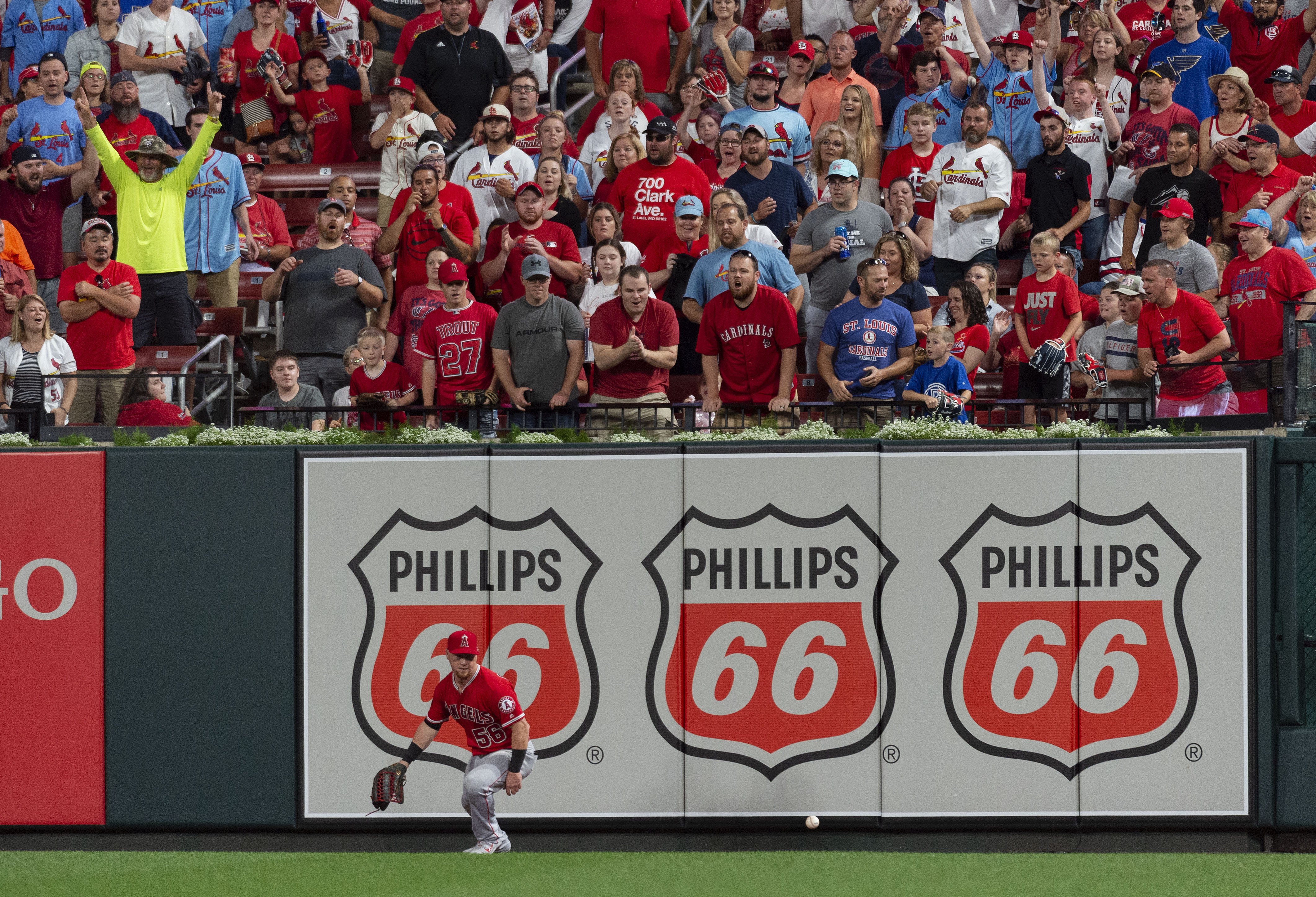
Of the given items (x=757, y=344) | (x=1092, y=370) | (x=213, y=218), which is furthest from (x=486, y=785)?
(x=213, y=218)

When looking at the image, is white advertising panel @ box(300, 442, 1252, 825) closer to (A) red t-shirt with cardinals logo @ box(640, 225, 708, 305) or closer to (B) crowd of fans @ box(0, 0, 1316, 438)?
(B) crowd of fans @ box(0, 0, 1316, 438)

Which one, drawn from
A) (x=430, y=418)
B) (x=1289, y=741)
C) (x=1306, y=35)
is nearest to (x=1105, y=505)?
(x=1289, y=741)

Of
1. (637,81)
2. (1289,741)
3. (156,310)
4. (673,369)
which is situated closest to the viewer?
(1289,741)

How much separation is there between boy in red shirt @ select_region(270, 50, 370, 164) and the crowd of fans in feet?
0.11

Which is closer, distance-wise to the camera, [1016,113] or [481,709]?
[481,709]

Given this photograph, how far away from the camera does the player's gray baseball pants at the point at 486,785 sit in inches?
330

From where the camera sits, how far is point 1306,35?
50.6 feet

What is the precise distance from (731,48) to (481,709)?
9.96 meters

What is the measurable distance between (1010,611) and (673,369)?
4.36 metres

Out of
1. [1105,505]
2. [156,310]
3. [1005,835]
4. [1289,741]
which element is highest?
[156,310]

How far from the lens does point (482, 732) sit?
845 centimetres

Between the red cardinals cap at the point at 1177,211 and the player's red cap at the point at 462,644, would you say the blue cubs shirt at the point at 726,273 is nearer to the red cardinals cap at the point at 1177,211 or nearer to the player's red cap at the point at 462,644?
the red cardinals cap at the point at 1177,211

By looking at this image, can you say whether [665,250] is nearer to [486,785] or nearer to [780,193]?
[780,193]

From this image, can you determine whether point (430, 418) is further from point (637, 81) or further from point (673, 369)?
point (637, 81)
